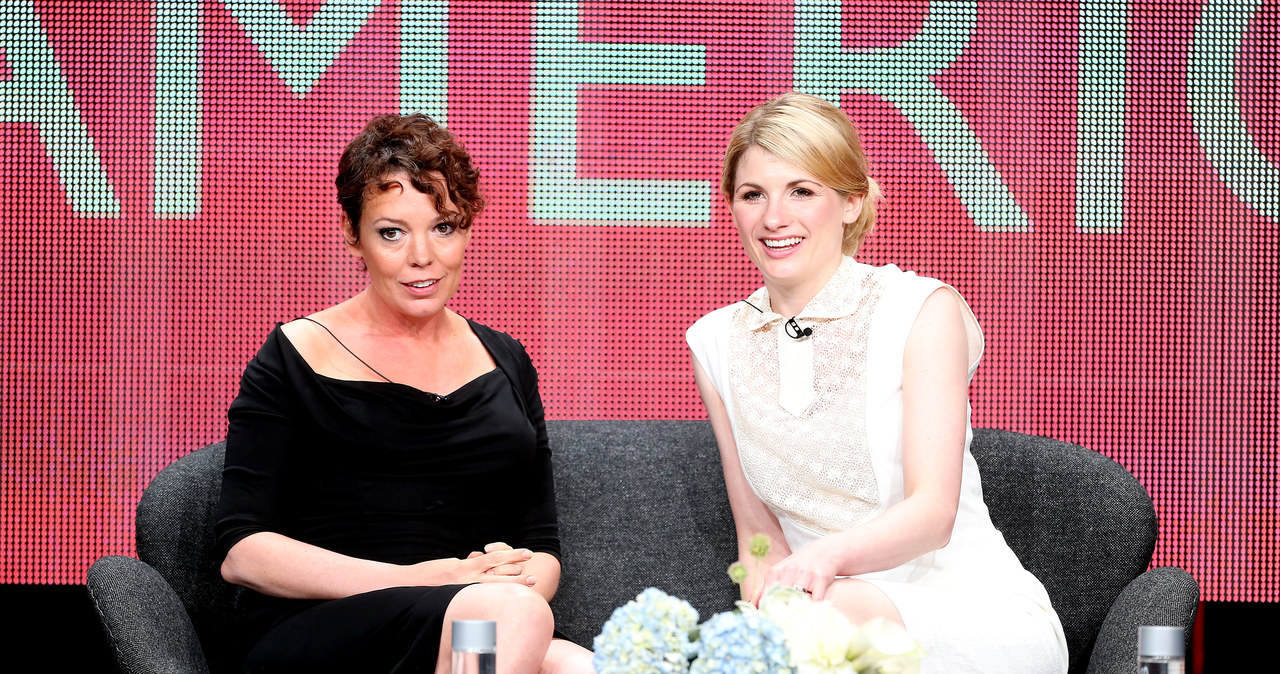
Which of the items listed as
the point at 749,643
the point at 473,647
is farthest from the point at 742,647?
the point at 473,647

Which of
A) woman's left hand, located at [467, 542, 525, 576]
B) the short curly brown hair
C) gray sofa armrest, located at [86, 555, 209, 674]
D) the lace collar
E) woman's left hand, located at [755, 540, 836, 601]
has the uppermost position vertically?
the short curly brown hair

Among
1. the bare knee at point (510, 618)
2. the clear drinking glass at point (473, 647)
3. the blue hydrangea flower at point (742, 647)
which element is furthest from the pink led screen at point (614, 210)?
the blue hydrangea flower at point (742, 647)

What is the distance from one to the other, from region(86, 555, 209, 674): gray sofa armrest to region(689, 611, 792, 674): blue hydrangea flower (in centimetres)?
122

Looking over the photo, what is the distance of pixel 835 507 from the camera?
2104 millimetres

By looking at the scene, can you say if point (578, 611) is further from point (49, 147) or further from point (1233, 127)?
point (1233, 127)

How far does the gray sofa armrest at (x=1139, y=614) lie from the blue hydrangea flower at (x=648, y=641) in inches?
46.2

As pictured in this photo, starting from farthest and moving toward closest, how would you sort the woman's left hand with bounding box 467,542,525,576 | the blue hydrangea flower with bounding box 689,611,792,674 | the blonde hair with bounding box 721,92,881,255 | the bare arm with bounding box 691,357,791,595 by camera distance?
1. the bare arm with bounding box 691,357,791,595
2. the blonde hair with bounding box 721,92,881,255
3. the woman's left hand with bounding box 467,542,525,576
4. the blue hydrangea flower with bounding box 689,611,792,674

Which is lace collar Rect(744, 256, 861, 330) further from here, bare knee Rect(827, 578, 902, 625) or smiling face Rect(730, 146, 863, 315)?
bare knee Rect(827, 578, 902, 625)

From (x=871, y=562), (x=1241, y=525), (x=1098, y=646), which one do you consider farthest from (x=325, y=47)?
(x=1241, y=525)

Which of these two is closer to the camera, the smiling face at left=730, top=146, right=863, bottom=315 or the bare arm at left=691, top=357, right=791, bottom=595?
the smiling face at left=730, top=146, right=863, bottom=315

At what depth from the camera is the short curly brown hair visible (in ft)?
7.09

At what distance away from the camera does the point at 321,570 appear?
200cm

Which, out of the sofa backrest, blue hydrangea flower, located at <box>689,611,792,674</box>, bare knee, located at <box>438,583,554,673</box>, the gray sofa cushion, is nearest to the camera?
blue hydrangea flower, located at <box>689,611,792,674</box>

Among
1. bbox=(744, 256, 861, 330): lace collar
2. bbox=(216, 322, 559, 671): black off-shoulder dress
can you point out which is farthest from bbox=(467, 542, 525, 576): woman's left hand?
bbox=(744, 256, 861, 330): lace collar
